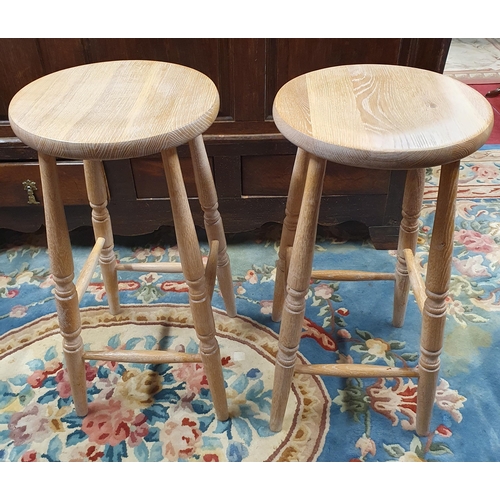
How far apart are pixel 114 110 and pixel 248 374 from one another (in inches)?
23.0

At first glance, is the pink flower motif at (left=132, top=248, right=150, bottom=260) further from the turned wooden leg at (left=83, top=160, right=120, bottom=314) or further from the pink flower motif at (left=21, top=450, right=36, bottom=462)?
the pink flower motif at (left=21, top=450, right=36, bottom=462)

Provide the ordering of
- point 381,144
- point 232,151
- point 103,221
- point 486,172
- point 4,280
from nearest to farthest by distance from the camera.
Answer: point 381,144
point 103,221
point 232,151
point 4,280
point 486,172

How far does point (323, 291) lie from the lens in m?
1.21

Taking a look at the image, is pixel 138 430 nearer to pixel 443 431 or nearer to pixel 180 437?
pixel 180 437

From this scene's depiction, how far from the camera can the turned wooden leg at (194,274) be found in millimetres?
708

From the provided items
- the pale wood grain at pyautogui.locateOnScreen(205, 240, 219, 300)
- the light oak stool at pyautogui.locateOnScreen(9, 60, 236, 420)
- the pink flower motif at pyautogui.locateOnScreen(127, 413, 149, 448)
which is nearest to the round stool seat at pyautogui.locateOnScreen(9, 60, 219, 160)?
the light oak stool at pyautogui.locateOnScreen(9, 60, 236, 420)

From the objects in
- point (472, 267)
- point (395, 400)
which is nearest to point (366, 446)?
point (395, 400)

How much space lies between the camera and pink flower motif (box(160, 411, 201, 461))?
86 centimetres

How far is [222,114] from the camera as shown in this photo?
110 centimetres

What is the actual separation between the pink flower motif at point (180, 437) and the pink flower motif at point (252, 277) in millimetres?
417

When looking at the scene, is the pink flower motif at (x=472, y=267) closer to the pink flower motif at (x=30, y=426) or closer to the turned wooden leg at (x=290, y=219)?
the turned wooden leg at (x=290, y=219)

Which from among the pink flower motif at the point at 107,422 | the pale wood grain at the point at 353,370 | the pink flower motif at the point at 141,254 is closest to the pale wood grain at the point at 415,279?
the pale wood grain at the point at 353,370

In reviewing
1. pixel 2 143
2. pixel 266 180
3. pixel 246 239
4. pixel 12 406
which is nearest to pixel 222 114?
pixel 266 180

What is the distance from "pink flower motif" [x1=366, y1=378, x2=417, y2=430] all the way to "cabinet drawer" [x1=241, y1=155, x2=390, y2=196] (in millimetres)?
480
